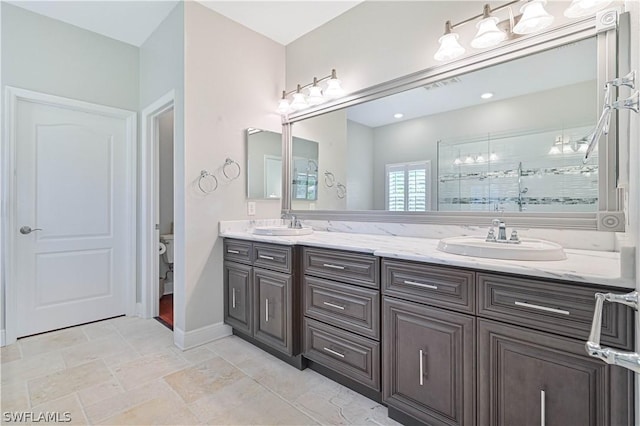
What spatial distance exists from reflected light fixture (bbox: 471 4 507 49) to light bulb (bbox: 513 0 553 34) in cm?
10

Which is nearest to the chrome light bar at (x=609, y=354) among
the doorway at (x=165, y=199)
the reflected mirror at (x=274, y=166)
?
the reflected mirror at (x=274, y=166)

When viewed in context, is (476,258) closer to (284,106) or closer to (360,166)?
(360,166)

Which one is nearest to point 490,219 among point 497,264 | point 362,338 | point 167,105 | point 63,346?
point 497,264

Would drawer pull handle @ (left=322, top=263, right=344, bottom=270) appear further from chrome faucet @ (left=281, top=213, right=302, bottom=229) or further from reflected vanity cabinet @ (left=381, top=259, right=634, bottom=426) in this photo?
chrome faucet @ (left=281, top=213, right=302, bottom=229)

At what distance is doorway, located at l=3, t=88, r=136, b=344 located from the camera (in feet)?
8.42

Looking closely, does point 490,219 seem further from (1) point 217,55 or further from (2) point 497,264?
(1) point 217,55

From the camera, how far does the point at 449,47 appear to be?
1.86m

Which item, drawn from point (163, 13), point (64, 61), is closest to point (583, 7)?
point (163, 13)

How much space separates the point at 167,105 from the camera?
8.84ft

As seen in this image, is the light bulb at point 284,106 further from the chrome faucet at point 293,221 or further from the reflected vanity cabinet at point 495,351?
the reflected vanity cabinet at point 495,351

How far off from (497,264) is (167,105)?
273 centimetres

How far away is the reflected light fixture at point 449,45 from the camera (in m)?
Answer: 1.84

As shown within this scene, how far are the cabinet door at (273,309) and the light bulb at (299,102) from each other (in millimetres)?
1530

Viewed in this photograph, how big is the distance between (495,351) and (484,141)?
1.21 metres
